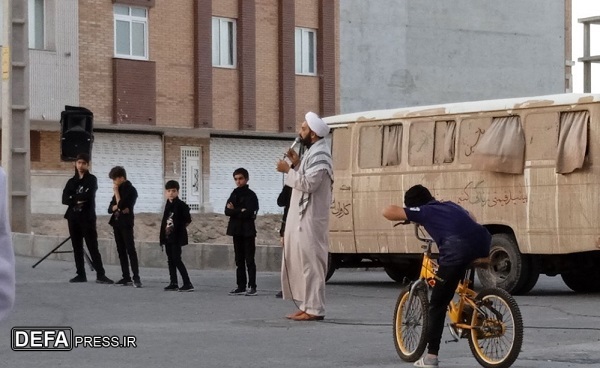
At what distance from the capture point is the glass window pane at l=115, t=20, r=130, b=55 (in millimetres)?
43219

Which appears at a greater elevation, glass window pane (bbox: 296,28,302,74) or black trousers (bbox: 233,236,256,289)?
glass window pane (bbox: 296,28,302,74)

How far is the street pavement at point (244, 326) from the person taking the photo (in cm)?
1083

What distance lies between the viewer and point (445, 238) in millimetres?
10102

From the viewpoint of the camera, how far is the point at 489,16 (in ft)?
181

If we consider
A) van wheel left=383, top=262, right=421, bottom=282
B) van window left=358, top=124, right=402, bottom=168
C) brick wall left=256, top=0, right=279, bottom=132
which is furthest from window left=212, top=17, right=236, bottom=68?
van window left=358, top=124, right=402, bottom=168

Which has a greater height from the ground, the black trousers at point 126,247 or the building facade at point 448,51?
the building facade at point 448,51

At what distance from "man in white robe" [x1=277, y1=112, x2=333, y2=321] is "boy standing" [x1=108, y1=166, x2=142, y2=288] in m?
5.72

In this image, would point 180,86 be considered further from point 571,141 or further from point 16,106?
point 571,141

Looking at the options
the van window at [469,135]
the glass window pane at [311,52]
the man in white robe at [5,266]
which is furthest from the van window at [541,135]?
the glass window pane at [311,52]

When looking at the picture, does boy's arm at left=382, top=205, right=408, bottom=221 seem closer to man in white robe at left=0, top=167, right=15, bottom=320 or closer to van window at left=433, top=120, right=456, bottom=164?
man in white robe at left=0, top=167, right=15, bottom=320

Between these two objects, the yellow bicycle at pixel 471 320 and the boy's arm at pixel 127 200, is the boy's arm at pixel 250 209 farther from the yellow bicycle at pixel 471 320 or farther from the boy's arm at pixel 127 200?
the yellow bicycle at pixel 471 320

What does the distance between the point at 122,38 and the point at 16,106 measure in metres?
15.6

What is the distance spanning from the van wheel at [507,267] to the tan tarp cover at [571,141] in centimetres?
125

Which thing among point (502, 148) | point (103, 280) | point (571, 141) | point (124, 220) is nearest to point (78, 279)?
point (103, 280)
